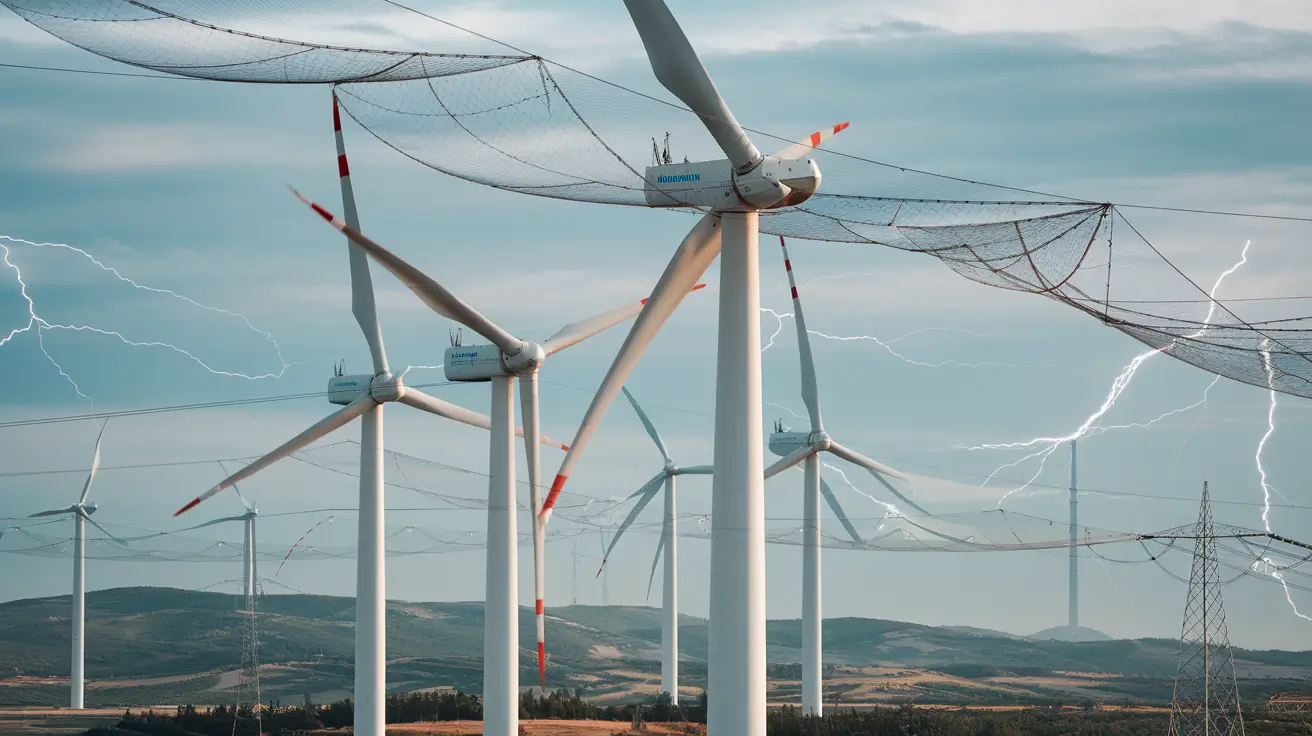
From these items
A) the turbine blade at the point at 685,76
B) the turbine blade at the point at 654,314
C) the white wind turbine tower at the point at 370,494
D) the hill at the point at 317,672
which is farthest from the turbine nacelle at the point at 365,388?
the hill at the point at 317,672

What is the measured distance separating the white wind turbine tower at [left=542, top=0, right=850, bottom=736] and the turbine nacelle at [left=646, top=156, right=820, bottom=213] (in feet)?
0.05

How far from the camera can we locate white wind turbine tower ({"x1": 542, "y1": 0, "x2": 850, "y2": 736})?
890 inches

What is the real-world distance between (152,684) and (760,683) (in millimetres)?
125885

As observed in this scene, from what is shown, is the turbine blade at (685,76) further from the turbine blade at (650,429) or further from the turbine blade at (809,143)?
the turbine blade at (650,429)

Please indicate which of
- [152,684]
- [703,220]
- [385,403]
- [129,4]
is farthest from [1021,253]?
[152,684]

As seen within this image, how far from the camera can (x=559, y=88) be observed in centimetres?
2320

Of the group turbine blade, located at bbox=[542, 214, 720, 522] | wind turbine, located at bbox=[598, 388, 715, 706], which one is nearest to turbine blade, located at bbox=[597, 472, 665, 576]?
wind turbine, located at bbox=[598, 388, 715, 706]

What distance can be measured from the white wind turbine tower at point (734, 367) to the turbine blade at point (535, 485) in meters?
5.72

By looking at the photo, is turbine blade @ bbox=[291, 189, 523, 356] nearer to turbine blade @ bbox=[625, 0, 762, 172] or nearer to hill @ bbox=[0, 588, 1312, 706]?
turbine blade @ bbox=[625, 0, 762, 172]

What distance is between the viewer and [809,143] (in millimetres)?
26578

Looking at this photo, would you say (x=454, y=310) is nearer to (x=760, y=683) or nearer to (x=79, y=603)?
(x=760, y=683)

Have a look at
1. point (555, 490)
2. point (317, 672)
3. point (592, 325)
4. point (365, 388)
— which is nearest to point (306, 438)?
point (365, 388)

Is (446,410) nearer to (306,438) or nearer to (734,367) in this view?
(306,438)

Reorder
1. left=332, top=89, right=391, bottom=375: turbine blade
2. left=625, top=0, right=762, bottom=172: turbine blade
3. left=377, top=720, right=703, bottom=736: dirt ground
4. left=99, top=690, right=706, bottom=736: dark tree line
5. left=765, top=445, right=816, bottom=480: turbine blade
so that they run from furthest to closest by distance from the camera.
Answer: left=99, top=690, right=706, bottom=736: dark tree line
left=765, top=445, right=816, bottom=480: turbine blade
left=377, top=720, right=703, bottom=736: dirt ground
left=332, top=89, right=391, bottom=375: turbine blade
left=625, top=0, right=762, bottom=172: turbine blade
